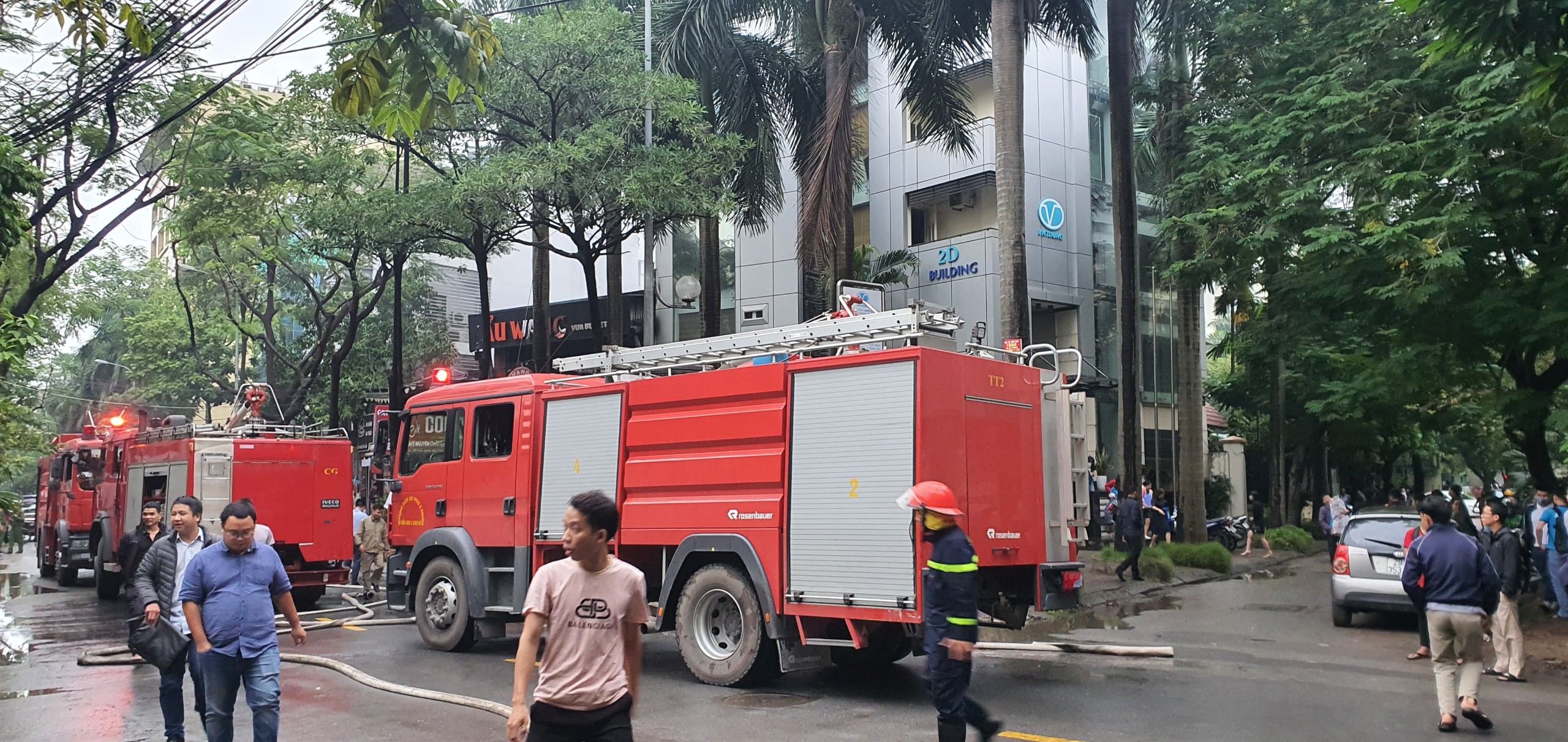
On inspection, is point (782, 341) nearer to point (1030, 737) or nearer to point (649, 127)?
point (1030, 737)

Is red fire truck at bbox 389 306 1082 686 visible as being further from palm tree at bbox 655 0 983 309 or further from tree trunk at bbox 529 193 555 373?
palm tree at bbox 655 0 983 309

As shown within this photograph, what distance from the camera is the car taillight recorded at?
1518cm

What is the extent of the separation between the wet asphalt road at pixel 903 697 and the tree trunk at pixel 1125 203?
8895mm

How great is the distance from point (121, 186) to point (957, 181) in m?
19.5

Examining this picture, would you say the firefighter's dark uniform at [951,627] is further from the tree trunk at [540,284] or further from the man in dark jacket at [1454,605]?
the tree trunk at [540,284]

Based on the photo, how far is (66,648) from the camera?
541 inches

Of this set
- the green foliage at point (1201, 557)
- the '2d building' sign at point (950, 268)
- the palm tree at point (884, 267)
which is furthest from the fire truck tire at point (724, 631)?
the '2d building' sign at point (950, 268)

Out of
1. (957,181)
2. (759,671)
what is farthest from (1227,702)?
(957,181)

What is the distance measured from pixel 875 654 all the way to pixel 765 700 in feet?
6.00

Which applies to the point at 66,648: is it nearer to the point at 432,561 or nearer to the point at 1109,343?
the point at 432,561

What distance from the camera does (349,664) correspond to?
11891mm

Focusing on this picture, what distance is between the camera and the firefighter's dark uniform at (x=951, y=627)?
6.61m

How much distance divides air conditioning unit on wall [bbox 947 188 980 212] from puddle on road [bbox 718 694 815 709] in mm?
24335

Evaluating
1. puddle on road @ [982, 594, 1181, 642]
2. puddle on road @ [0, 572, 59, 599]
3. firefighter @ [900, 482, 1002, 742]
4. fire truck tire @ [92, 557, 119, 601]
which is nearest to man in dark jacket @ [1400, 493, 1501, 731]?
firefighter @ [900, 482, 1002, 742]
